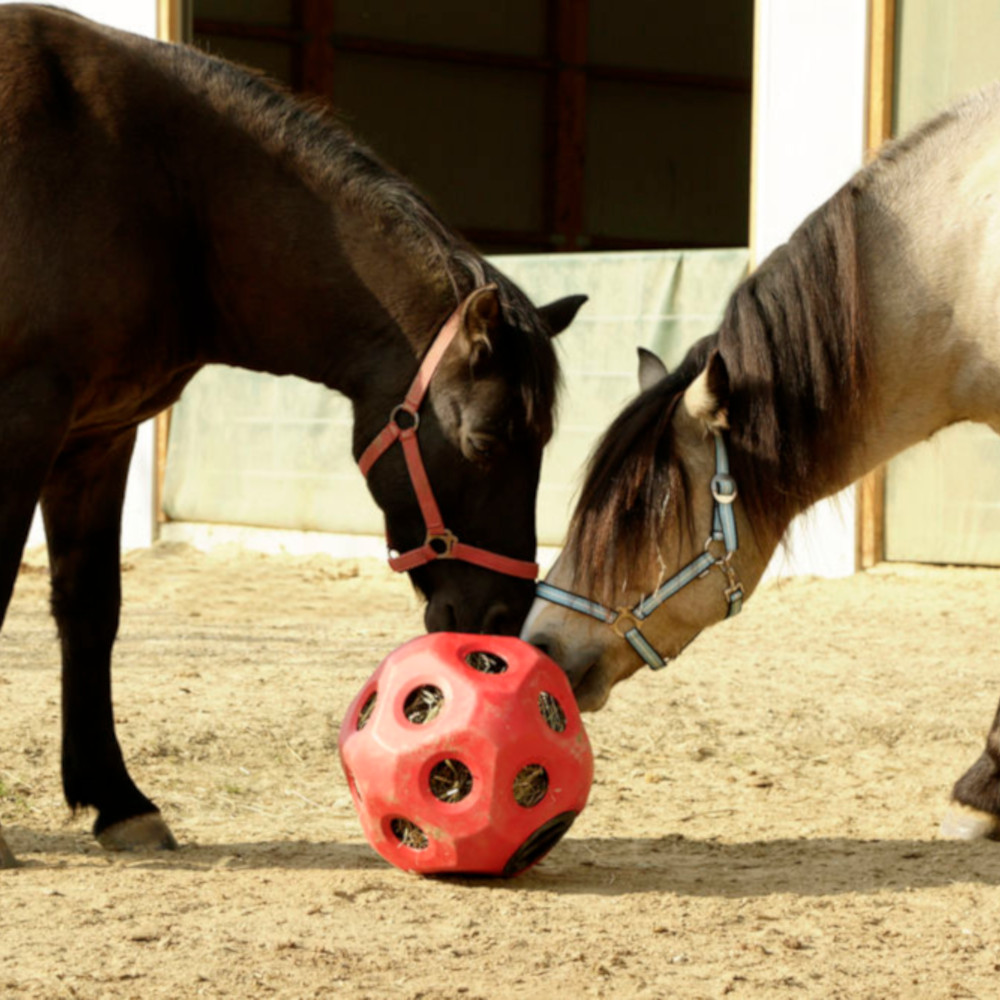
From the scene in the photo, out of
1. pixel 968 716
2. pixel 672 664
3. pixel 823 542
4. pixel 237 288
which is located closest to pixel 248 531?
pixel 823 542

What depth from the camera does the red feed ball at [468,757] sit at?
3.13 m

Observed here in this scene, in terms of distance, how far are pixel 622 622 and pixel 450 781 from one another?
54 cm

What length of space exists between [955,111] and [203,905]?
2286mm

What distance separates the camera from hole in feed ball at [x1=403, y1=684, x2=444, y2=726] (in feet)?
10.5

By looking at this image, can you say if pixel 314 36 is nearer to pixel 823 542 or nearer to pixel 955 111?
pixel 823 542

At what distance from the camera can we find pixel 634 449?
137 inches

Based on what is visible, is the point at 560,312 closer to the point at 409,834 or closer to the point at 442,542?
the point at 442,542

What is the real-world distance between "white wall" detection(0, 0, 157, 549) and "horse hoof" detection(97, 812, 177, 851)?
6766 millimetres

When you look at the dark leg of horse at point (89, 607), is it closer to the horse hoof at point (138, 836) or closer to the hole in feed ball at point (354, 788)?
the horse hoof at point (138, 836)

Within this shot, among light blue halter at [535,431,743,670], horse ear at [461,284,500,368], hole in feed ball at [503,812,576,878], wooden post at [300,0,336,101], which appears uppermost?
wooden post at [300,0,336,101]

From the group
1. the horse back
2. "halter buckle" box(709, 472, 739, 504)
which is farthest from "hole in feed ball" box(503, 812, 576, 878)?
the horse back

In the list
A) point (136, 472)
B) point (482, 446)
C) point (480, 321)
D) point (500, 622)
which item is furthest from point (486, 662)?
point (136, 472)

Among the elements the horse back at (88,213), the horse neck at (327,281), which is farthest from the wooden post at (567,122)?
the horse back at (88,213)

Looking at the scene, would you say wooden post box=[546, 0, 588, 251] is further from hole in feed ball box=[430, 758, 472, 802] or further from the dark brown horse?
hole in feed ball box=[430, 758, 472, 802]
